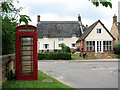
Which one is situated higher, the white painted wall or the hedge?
the white painted wall

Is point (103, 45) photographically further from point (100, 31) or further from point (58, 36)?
point (58, 36)

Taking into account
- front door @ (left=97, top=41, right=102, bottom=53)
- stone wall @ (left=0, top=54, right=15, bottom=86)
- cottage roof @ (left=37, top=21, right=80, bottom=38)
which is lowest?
stone wall @ (left=0, top=54, right=15, bottom=86)

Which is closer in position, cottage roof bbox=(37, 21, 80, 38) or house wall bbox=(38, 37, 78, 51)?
house wall bbox=(38, 37, 78, 51)

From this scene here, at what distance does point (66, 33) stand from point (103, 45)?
1434cm

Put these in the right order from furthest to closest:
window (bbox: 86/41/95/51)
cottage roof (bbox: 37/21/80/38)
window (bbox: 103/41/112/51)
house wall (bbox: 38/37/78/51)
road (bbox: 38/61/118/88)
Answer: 1. cottage roof (bbox: 37/21/80/38)
2. house wall (bbox: 38/37/78/51)
3. window (bbox: 103/41/112/51)
4. window (bbox: 86/41/95/51)
5. road (bbox: 38/61/118/88)

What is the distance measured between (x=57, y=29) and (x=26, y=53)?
3709 centimetres

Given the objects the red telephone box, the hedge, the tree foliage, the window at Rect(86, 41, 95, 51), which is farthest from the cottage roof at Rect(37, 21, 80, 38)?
the red telephone box

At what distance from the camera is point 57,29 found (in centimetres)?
4366

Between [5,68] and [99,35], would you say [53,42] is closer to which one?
[99,35]

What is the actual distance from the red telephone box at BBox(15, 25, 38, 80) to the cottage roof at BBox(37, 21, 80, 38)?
34.9 m

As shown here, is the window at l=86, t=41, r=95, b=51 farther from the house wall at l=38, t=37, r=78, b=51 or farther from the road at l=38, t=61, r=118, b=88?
the road at l=38, t=61, r=118, b=88

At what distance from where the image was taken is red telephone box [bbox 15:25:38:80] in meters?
6.83

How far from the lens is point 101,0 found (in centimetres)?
320

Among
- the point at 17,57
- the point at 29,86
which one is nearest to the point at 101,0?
the point at 29,86
